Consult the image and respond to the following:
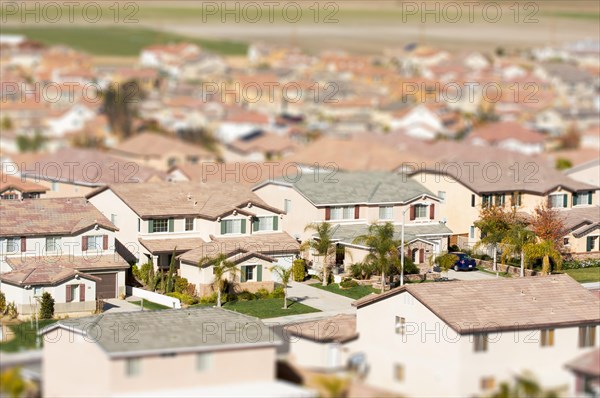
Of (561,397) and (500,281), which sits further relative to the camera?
(500,281)

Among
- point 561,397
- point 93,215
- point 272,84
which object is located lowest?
point 561,397

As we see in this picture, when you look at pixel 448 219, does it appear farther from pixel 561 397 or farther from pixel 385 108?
pixel 385 108

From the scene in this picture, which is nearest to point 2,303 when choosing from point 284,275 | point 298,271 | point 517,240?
point 284,275

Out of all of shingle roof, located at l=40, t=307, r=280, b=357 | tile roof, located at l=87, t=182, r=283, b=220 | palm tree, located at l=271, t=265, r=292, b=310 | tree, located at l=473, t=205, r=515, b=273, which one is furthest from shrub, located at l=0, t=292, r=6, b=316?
tree, located at l=473, t=205, r=515, b=273

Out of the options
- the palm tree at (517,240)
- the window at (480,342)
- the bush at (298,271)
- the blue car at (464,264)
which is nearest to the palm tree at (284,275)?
the bush at (298,271)

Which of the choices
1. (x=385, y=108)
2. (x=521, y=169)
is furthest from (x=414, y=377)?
(x=385, y=108)

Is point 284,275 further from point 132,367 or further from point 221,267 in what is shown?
point 132,367

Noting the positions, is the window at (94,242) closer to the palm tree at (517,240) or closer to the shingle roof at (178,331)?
the shingle roof at (178,331)

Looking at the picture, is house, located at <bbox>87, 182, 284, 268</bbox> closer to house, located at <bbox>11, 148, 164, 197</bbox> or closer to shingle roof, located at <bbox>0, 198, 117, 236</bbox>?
shingle roof, located at <bbox>0, 198, 117, 236</bbox>
